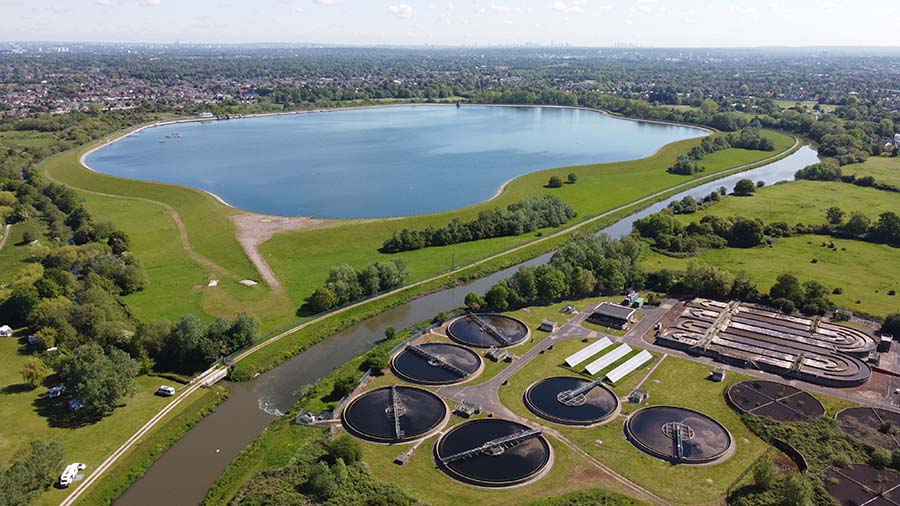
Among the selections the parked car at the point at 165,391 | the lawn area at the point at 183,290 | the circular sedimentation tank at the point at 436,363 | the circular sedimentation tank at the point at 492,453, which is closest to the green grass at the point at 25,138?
the lawn area at the point at 183,290

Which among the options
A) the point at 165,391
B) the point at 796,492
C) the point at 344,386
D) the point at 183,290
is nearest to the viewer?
the point at 796,492

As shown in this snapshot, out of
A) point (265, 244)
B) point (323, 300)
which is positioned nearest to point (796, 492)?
point (323, 300)

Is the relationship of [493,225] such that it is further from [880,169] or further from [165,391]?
[880,169]

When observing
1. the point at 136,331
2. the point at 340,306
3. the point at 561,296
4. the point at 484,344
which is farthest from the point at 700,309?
the point at 136,331

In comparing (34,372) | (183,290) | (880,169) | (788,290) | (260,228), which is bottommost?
(183,290)

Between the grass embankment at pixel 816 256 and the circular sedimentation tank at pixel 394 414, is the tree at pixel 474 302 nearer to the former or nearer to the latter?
the circular sedimentation tank at pixel 394 414

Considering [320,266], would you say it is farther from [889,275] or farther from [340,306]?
[889,275]

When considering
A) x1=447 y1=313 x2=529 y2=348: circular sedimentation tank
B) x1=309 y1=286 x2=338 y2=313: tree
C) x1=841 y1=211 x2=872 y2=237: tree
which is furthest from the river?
x1=841 y1=211 x2=872 y2=237: tree
